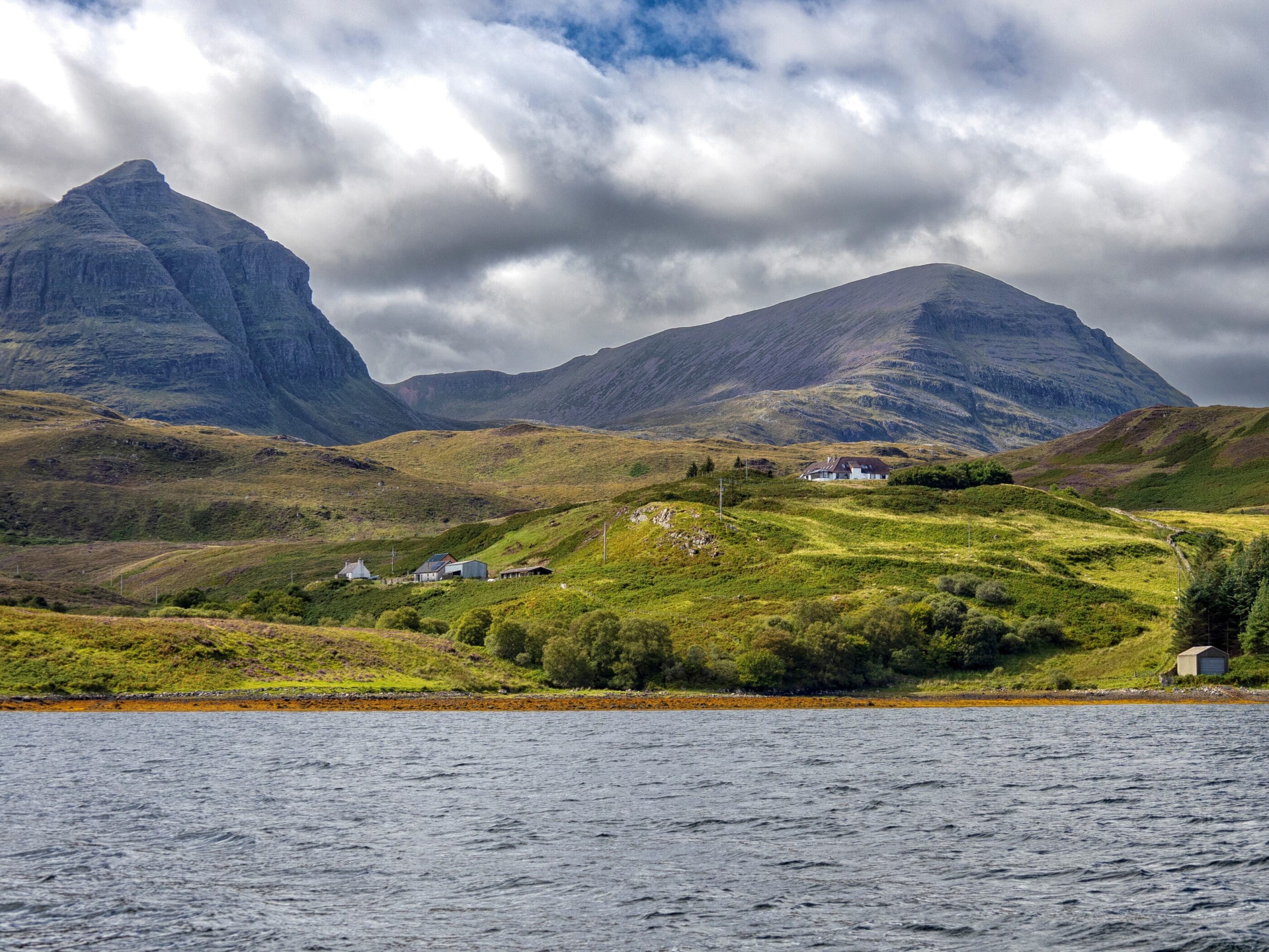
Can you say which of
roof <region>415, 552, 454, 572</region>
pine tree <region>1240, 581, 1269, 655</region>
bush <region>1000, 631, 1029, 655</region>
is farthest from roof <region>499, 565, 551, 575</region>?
pine tree <region>1240, 581, 1269, 655</region>

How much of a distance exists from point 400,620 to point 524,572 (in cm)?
3719

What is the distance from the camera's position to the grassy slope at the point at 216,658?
9306cm

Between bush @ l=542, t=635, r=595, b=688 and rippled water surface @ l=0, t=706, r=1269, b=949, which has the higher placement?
bush @ l=542, t=635, r=595, b=688

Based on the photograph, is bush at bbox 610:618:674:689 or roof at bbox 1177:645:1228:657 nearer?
roof at bbox 1177:645:1228:657

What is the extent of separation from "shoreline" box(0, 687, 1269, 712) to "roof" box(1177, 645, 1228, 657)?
190 inches

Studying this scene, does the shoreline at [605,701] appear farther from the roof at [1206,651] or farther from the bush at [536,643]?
the bush at [536,643]

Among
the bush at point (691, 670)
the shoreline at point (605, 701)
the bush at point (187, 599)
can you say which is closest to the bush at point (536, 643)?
the shoreline at point (605, 701)

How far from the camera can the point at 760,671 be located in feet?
356

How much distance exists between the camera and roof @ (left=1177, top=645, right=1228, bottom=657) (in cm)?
10862

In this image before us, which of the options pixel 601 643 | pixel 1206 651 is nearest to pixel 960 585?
pixel 1206 651

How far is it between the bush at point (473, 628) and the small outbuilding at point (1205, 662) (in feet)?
228

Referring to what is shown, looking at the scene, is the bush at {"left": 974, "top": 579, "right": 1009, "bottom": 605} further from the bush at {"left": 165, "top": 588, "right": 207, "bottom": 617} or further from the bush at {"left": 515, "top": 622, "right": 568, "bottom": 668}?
the bush at {"left": 165, "top": 588, "right": 207, "bottom": 617}

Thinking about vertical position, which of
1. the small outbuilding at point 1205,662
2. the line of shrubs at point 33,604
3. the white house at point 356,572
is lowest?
the small outbuilding at point 1205,662

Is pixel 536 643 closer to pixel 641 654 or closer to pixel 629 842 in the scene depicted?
pixel 641 654
